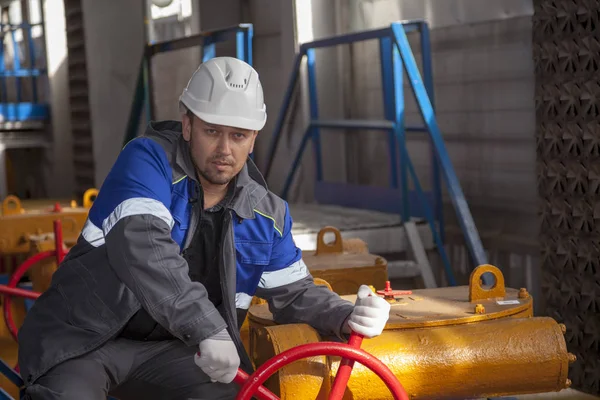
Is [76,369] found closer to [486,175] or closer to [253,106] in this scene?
[253,106]

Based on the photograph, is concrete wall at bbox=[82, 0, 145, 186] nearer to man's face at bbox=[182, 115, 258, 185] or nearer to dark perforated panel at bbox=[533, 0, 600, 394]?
dark perforated panel at bbox=[533, 0, 600, 394]

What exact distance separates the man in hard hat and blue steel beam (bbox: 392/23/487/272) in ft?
7.83

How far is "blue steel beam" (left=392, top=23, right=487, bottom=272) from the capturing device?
5.23 meters

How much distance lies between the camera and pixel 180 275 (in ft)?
8.33

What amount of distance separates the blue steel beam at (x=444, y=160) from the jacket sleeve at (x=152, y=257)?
2864mm

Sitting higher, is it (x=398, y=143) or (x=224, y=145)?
(x=224, y=145)

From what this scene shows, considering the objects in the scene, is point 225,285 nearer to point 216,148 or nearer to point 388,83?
point 216,148

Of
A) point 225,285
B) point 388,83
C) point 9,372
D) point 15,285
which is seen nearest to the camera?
point 225,285

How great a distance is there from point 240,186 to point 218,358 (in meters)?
0.59

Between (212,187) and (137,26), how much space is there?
21.1 ft

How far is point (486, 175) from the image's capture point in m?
6.34

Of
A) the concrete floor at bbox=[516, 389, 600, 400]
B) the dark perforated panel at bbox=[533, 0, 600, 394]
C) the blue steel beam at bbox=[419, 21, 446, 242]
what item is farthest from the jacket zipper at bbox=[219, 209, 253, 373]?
the blue steel beam at bbox=[419, 21, 446, 242]

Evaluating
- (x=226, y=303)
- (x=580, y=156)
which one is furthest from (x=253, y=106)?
(x=580, y=156)

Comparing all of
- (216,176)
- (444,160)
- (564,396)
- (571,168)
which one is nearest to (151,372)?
(216,176)
